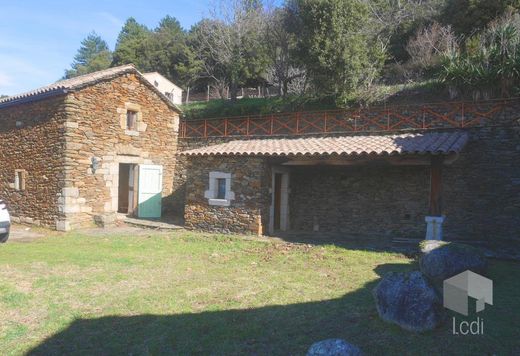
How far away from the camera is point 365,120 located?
→ 13.4 m

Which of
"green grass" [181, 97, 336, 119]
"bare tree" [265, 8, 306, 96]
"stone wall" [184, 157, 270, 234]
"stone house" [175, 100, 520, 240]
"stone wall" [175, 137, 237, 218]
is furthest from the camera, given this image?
"bare tree" [265, 8, 306, 96]

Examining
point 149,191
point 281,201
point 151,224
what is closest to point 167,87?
point 149,191

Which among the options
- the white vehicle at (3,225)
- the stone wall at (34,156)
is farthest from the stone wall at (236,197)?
the white vehicle at (3,225)

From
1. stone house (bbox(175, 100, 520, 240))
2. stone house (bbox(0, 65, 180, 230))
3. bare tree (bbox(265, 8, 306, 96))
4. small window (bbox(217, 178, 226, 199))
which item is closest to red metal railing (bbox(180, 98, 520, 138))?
stone house (bbox(175, 100, 520, 240))

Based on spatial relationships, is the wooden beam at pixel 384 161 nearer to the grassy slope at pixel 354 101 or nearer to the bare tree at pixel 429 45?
the grassy slope at pixel 354 101

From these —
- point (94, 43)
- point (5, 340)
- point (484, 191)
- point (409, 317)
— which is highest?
point (94, 43)

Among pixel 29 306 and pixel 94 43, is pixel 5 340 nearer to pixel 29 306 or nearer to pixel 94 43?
pixel 29 306

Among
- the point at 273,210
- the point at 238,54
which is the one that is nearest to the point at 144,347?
the point at 273,210

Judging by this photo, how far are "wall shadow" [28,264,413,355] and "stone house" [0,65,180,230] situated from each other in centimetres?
841

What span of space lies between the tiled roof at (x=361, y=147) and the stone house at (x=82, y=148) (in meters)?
3.28

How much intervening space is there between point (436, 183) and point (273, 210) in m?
4.68

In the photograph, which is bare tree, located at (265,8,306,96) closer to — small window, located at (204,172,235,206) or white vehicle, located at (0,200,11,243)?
small window, located at (204,172,235,206)

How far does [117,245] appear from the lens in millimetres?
9484

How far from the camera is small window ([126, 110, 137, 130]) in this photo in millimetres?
13805
